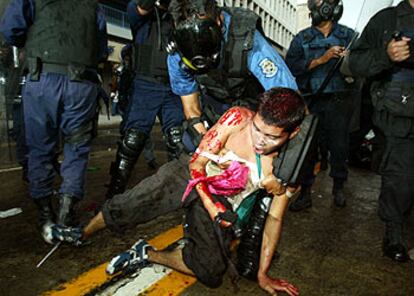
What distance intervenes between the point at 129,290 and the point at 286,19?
49159 mm

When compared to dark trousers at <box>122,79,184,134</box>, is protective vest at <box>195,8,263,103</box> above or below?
above

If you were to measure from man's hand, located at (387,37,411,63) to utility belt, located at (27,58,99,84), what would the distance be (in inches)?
71.1

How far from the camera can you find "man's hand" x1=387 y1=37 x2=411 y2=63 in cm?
191

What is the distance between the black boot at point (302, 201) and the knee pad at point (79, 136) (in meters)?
1.69

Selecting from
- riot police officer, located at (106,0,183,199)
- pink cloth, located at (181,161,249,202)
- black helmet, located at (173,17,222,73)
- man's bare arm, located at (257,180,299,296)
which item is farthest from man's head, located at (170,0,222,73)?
riot police officer, located at (106,0,183,199)

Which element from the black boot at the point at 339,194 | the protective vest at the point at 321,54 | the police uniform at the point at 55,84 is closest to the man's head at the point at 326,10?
the protective vest at the point at 321,54

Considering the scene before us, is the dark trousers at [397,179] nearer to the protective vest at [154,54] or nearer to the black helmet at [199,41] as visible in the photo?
the black helmet at [199,41]

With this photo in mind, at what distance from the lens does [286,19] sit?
46156 mm

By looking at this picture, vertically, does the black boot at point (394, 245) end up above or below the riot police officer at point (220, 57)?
below

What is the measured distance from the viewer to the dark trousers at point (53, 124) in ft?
6.91

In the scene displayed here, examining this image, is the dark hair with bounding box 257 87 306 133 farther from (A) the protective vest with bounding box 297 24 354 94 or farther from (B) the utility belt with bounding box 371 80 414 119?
(A) the protective vest with bounding box 297 24 354 94

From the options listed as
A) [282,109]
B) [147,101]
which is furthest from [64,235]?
[282,109]

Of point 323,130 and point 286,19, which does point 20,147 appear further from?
point 286,19

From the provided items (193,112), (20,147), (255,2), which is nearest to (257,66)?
(193,112)
